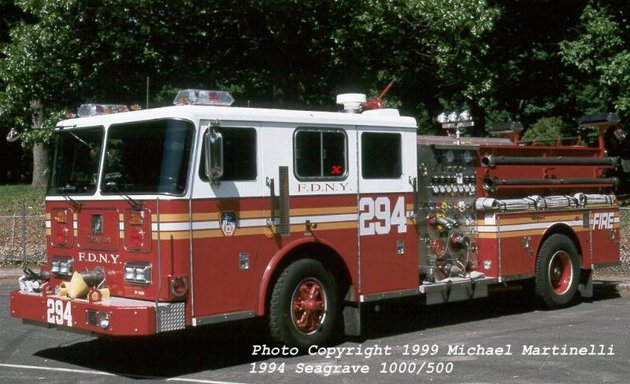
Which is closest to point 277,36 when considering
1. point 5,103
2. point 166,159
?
point 5,103

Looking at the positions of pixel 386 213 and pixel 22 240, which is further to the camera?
pixel 22 240

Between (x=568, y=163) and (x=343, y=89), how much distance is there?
10070 mm

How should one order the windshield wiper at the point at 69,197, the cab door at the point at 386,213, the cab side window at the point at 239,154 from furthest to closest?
the cab door at the point at 386,213 < the windshield wiper at the point at 69,197 < the cab side window at the point at 239,154

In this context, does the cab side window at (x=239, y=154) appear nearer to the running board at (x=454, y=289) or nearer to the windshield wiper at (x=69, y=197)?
the windshield wiper at (x=69, y=197)

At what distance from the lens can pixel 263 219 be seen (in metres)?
8.94

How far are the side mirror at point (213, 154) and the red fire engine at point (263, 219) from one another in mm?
13

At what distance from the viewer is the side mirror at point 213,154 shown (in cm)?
834

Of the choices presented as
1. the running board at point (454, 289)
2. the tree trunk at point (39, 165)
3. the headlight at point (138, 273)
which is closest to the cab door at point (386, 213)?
the running board at point (454, 289)

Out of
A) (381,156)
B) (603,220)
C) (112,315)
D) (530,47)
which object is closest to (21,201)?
(530,47)

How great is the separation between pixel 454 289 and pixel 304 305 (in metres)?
2.41

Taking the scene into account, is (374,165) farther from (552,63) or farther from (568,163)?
(552,63)

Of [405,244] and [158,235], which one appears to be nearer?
[158,235]

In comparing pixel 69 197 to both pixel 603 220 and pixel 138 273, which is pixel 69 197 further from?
pixel 603 220

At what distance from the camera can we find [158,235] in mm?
8234
